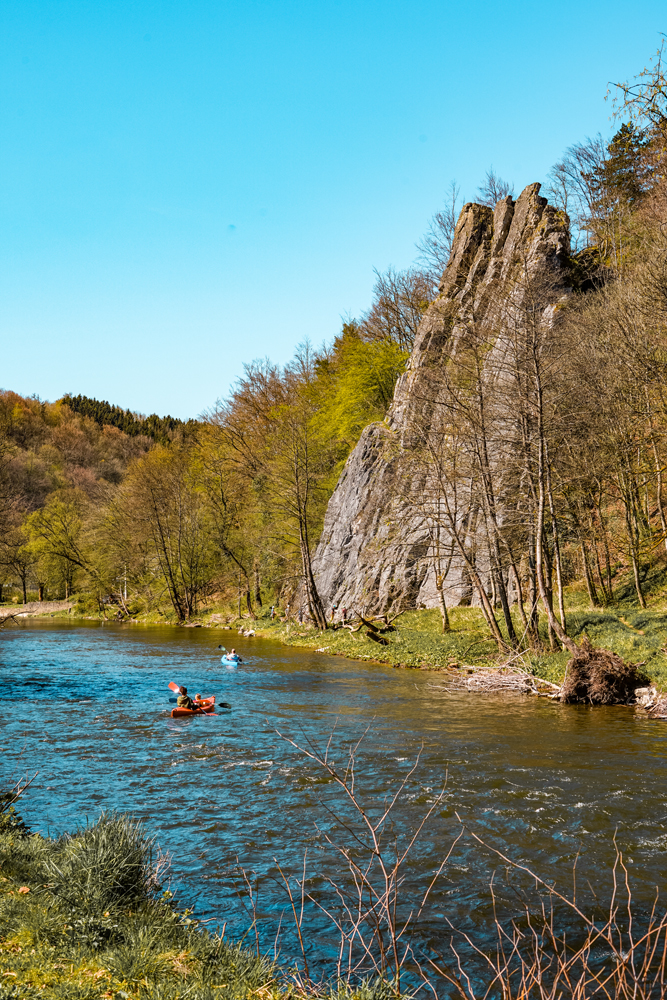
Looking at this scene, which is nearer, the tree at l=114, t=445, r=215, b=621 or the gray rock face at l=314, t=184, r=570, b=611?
the gray rock face at l=314, t=184, r=570, b=611

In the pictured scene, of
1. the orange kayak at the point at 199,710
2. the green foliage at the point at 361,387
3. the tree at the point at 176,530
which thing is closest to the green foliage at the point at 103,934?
the orange kayak at the point at 199,710

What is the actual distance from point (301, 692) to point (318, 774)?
26.6 ft

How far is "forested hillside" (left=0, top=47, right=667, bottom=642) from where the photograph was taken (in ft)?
68.1

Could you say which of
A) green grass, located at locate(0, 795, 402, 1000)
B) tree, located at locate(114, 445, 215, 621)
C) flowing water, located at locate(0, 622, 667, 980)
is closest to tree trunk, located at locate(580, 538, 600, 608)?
flowing water, located at locate(0, 622, 667, 980)

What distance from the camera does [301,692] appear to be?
770 inches

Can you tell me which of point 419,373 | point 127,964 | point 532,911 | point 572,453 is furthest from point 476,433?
point 127,964

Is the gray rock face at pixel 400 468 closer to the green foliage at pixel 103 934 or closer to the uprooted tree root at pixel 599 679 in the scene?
the uprooted tree root at pixel 599 679

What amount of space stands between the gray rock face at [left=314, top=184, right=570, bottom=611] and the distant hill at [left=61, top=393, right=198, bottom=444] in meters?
78.7

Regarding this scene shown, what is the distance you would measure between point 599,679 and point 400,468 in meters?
13.7

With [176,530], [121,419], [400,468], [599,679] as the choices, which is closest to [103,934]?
[599,679]

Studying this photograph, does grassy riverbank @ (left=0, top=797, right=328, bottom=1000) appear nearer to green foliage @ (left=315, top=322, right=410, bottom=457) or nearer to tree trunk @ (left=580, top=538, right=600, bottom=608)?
tree trunk @ (left=580, top=538, right=600, bottom=608)

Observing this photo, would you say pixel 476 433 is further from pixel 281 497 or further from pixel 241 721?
pixel 281 497

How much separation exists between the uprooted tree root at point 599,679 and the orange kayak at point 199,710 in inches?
336

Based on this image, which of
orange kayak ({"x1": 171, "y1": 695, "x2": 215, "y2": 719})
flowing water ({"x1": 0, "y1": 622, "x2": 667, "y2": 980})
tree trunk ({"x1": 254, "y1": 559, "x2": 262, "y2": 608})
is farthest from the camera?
tree trunk ({"x1": 254, "y1": 559, "x2": 262, "y2": 608})
